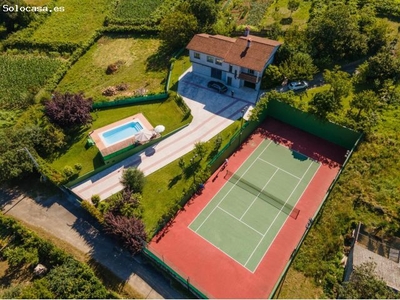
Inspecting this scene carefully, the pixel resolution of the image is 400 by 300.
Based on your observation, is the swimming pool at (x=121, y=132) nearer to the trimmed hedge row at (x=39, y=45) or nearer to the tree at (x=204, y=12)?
the tree at (x=204, y=12)

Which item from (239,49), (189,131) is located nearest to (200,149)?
(189,131)


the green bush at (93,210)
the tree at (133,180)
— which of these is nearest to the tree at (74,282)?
the green bush at (93,210)

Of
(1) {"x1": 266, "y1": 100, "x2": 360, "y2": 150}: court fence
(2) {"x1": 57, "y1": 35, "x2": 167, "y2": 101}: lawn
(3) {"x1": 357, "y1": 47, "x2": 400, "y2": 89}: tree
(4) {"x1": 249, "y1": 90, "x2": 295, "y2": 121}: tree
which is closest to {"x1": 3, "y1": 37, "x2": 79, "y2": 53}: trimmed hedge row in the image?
(2) {"x1": 57, "y1": 35, "x2": 167, "y2": 101}: lawn

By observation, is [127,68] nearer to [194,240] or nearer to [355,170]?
[194,240]

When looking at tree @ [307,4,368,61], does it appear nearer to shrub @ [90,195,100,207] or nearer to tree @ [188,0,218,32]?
tree @ [188,0,218,32]

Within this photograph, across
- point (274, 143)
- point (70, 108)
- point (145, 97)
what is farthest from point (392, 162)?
point (70, 108)

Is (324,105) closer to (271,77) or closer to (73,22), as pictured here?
(271,77)
